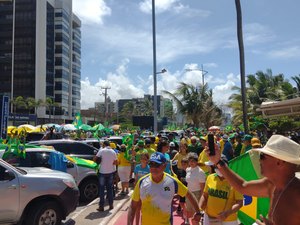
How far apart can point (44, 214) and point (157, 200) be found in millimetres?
3598

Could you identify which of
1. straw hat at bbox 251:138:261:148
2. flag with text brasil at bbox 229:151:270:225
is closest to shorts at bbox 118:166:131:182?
straw hat at bbox 251:138:261:148

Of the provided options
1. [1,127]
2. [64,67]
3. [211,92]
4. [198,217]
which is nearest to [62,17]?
[64,67]

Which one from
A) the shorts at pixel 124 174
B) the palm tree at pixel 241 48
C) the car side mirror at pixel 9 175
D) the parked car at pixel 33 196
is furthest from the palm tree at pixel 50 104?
the car side mirror at pixel 9 175

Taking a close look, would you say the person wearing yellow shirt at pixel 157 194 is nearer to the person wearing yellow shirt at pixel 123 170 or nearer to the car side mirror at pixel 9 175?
the car side mirror at pixel 9 175

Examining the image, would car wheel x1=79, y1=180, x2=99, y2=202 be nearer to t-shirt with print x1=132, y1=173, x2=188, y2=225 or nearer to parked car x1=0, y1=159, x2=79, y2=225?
parked car x1=0, y1=159, x2=79, y2=225

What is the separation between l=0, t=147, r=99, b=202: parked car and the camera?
9.36 metres

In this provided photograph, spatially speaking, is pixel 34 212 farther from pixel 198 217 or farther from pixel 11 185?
pixel 198 217

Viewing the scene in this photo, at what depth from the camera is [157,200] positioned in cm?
Answer: 427

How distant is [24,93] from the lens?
312 feet

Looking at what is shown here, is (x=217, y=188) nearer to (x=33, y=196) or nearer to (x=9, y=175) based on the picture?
(x=33, y=196)

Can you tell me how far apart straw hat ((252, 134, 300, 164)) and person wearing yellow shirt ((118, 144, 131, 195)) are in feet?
28.8

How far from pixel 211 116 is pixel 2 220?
29.3 m

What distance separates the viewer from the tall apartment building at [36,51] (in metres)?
93.8

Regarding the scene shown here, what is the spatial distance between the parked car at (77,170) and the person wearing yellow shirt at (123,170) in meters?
0.79
